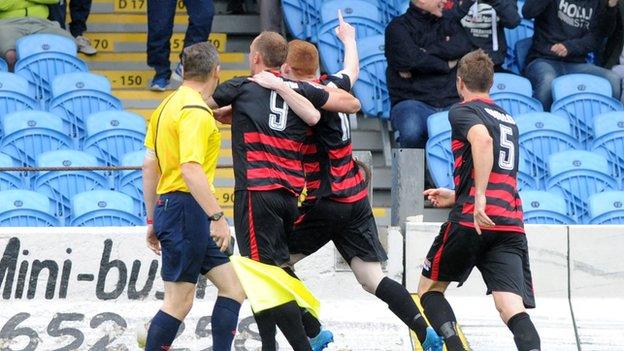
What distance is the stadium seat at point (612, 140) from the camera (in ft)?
42.2

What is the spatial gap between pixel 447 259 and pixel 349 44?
1.55 m

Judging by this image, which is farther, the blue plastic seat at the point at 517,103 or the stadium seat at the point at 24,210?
the blue plastic seat at the point at 517,103

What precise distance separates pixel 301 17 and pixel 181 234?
5854 mm

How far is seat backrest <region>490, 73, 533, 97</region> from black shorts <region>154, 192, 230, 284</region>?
5.11m

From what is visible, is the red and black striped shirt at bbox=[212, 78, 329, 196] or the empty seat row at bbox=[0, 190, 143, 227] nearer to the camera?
the red and black striped shirt at bbox=[212, 78, 329, 196]

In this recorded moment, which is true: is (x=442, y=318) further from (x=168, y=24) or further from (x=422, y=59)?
(x=168, y=24)

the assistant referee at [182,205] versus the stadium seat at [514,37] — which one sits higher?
the assistant referee at [182,205]

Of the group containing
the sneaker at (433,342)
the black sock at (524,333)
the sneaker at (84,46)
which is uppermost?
the black sock at (524,333)

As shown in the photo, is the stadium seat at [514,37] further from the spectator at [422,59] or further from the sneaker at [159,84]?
the sneaker at [159,84]


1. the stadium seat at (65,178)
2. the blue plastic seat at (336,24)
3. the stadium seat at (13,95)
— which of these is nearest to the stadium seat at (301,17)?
the blue plastic seat at (336,24)

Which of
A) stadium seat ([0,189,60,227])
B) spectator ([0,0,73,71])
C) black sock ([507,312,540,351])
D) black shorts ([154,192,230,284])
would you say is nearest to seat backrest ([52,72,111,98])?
spectator ([0,0,73,71])

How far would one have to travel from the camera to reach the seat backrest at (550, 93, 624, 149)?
43.5 ft

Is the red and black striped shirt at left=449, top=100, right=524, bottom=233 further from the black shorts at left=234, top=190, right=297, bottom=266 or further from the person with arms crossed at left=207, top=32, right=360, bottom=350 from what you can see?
the black shorts at left=234, top=190, right=297, bottom=266

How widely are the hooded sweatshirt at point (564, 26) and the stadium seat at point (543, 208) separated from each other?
2469 mm
